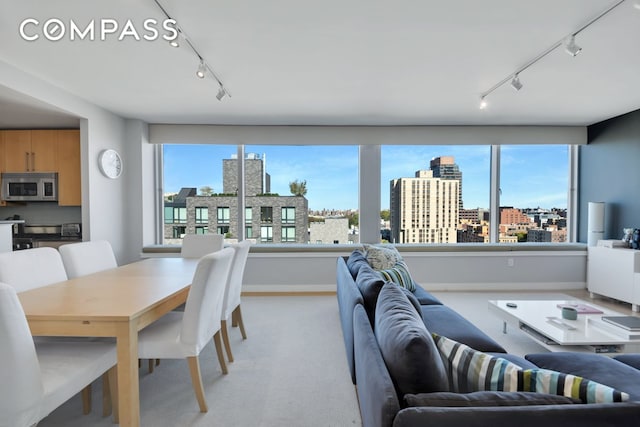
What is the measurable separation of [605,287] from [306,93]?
4596 mm

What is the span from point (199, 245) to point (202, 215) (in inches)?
60.3

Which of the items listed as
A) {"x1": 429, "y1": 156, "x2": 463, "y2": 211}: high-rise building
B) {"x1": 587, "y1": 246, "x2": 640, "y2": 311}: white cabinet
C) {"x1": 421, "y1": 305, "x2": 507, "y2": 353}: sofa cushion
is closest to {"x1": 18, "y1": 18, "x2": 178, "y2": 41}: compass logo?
{"x1": 421, "y1": 305, "x2": 507, "y2": 353}: sofa cushion

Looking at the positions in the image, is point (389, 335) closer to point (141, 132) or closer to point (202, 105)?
point (202, 105)

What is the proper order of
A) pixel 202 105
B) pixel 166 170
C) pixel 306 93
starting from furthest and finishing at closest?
pixel 166 170 < pixel 202 105 < pixel 306 93

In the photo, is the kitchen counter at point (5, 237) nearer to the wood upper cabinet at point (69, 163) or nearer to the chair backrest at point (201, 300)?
the wood upper cabinet at point (69, 163)

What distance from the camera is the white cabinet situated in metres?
3.70

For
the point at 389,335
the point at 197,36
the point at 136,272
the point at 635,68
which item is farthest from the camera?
the point at 635,68

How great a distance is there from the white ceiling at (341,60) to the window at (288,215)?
1.47 m

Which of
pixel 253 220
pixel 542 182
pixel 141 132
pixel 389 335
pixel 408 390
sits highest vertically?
pixel 141 132

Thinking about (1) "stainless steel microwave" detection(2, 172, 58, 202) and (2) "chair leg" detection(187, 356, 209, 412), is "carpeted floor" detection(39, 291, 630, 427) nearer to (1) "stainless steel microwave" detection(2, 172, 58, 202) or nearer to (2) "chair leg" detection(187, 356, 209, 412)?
(2) "chair leg" detection(187, 356, 209, 412)

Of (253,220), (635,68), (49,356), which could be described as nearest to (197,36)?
(49,356)

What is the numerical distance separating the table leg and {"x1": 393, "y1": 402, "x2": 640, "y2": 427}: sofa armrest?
1.42 meters

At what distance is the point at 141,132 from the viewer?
174 inches

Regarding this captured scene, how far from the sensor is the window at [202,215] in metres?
4.86
